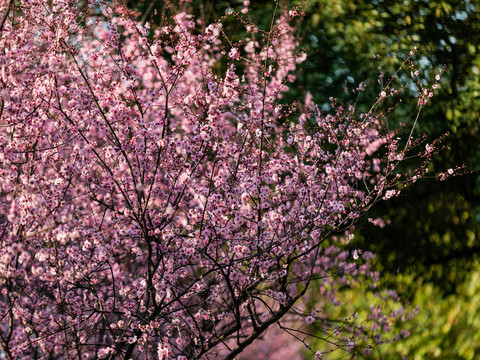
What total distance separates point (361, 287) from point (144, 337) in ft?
11.0

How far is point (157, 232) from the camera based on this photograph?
3.12 meters

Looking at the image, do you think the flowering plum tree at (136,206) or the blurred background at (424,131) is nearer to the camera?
the flowering plum tree at (136,206)

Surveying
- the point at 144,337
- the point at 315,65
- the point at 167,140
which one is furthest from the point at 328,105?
the point at 144,337

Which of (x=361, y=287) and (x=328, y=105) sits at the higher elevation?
(x=328, y=105)

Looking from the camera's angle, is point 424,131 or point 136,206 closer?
point 136,206

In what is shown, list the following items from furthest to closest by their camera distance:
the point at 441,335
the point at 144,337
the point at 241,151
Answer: the point at 441,335, the point at 241,151, the point at 144,337

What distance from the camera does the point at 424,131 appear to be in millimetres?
5793

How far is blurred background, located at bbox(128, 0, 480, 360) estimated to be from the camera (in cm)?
517

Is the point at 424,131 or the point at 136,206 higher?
the point at 424,131

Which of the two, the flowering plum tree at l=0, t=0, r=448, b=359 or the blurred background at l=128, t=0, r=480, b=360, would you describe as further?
the blurred background at l=128, t=0, r=480, b=360

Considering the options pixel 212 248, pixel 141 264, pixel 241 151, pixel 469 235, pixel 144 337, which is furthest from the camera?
pixel 469 235

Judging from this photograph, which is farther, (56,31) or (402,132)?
(402,132)

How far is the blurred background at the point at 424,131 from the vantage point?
203 inches

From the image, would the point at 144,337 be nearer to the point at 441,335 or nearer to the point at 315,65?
the point at 441,335
